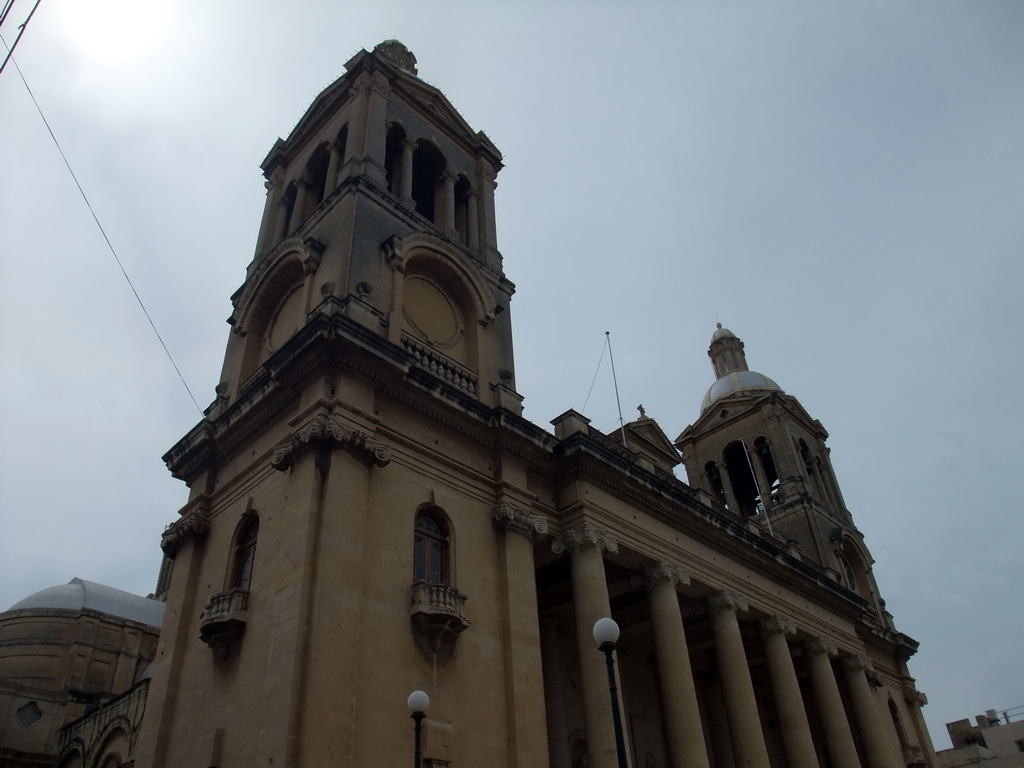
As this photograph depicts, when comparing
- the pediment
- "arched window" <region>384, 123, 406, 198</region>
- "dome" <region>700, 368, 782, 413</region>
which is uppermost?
"dome" <region>700, 368, 782, 413</region>

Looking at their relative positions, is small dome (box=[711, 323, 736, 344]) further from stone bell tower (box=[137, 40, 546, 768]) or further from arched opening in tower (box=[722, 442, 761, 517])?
stone bell tower (box=[137, 40, 546, 768])

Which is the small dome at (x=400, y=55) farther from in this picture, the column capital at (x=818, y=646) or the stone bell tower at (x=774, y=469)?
the column capital at (x=818, y=646)

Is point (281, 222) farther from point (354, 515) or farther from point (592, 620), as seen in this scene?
point (592, 620)

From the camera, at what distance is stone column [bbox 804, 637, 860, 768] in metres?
28.7

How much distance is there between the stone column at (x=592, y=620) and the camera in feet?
64.1

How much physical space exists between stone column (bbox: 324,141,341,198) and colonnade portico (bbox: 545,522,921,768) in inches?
554

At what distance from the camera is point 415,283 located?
25.6 metres

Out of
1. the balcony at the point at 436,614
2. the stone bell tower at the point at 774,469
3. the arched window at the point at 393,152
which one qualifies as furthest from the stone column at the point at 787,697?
the arched window at the point at 393,152

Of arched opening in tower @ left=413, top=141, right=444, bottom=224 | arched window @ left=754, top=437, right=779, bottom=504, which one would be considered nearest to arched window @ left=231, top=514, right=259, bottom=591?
arched opening in tower @ left=413, top=141, right=444, bottom=224

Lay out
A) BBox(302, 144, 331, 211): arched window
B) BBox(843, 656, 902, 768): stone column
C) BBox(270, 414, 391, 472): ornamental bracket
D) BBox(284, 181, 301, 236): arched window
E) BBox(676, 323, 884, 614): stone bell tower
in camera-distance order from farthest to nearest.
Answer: BBox(676, 323, 884, 614): stone bell tower, BBox(843, 656, 902, 768): stone column, BBox(302, 144, 331, 211): arched window, BBox(284, 181, 301, 236): arched window, BBox(270, 414, 391, 472): ornamental bracket

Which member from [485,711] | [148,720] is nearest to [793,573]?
[485,711]

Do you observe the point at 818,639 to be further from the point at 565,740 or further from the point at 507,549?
the point at 507,549

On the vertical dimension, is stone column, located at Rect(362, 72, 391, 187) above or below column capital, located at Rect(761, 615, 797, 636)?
above

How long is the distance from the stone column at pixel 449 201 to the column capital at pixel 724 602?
1545 centimetres
